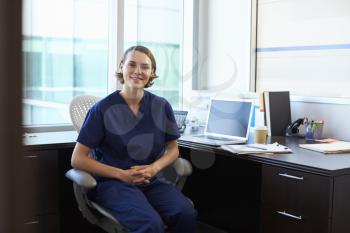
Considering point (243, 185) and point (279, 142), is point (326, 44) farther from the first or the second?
point (243, 185)

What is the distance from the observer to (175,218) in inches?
75.9

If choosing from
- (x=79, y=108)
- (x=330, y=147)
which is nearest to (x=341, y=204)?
(x=330, y=147)

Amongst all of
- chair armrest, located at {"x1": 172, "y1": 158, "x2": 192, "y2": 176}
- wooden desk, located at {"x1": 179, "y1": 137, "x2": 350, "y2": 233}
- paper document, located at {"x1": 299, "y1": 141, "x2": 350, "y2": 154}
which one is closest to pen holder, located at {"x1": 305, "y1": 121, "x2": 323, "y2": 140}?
wooden desk, located at {"x1": 179, "y1": 137, "x2": 350, "y2": 233}

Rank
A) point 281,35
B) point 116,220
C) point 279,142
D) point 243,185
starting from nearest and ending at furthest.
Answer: point 116,220 < point 279,142 < point 243,185 < point 281,35

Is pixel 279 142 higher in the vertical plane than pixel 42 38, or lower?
lower

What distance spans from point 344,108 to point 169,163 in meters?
1.10

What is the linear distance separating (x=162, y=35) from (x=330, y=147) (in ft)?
5.75

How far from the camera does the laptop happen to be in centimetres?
247

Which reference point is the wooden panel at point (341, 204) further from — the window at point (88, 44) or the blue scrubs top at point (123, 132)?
the window at point (88, 44)

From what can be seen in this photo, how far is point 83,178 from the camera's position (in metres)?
1.84

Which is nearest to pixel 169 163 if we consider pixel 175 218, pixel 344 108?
pixel 175 218

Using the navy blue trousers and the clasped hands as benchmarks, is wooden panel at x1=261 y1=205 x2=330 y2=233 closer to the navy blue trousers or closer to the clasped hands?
the navy blue trousers

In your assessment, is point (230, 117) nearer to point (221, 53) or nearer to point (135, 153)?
point (135, 153)

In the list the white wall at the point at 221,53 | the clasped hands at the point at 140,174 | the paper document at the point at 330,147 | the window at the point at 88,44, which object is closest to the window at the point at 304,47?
the white wall at the point at 221,53
